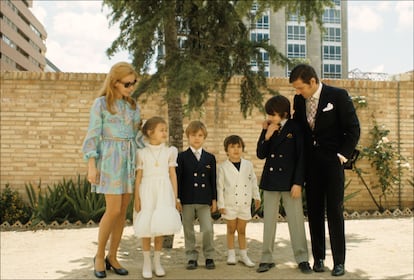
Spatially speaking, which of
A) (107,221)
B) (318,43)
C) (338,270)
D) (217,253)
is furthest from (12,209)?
(318,43)

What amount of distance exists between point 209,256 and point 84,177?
4.61m

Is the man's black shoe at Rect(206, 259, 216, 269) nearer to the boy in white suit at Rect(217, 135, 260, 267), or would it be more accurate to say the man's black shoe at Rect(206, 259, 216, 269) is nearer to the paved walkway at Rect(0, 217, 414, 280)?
the paved walkway at Rect(0, 217, 414, 280)

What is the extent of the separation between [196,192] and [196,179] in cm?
13

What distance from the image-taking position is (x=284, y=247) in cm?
592

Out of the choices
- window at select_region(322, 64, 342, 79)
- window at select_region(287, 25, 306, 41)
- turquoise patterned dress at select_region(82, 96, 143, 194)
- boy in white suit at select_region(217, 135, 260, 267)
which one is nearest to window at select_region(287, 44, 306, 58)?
window at select_region(287, 25, 306, 41)

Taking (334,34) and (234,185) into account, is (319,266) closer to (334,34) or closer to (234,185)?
(234,185)

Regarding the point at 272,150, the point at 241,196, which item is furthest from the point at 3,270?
the point at 272,150

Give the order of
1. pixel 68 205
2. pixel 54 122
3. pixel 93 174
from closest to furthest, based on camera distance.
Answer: pixel 93 174
pixel 68 205
pixel 54 122

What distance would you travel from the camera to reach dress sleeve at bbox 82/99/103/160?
396cm

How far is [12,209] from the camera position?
793 centimetres

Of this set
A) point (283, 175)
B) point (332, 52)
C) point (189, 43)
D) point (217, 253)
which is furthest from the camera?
point (332, 52)

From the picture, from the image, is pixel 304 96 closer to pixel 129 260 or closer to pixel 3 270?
pixel 129 260

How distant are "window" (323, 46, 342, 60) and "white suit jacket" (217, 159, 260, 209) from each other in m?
54.8

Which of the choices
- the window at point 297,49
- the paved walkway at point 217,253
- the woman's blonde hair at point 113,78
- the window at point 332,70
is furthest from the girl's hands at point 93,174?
the window at point 332,70
